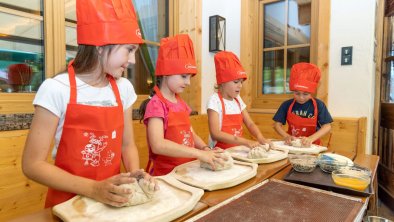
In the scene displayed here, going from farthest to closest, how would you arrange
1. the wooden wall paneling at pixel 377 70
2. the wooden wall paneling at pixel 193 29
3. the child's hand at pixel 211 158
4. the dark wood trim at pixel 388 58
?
the wooden wall paneling at pixel 193 29, the dark wood trim at pixel 388 58, the wooden wall paneling at pixel 377 70, the child's hand at pixel 211 158

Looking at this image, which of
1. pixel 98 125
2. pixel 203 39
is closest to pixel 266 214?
pixel 98 125

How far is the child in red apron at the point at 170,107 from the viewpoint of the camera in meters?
1.28

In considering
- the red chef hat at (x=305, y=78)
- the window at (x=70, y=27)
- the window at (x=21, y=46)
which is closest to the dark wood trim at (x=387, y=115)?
the red chef hat at (x=305, y=78)

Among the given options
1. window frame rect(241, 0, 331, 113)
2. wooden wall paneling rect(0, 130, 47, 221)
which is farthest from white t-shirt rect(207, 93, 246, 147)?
wooden wall paneling rect(0, 130, 47, 221)

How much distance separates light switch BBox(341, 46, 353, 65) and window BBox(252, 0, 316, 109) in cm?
35

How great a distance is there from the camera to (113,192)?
71 centimetres

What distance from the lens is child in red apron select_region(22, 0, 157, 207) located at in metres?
0.83

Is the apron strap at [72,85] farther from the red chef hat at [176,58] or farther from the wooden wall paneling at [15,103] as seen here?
the wooden wall paneling at [15,103]

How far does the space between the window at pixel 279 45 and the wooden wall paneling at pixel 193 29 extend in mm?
718

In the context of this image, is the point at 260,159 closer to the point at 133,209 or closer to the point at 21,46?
the point at 133,209

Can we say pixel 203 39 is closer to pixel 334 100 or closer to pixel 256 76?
pixel 256 76

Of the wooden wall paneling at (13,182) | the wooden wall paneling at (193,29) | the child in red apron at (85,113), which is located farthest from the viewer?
the wooden wall paneling at (193,29)

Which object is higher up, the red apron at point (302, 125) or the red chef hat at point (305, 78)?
the red chef hat at point (305, 78)

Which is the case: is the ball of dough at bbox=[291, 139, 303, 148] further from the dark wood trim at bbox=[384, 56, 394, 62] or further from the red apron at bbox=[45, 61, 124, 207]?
the dark wood trim at bbox=[384, 56, 394, 62]
